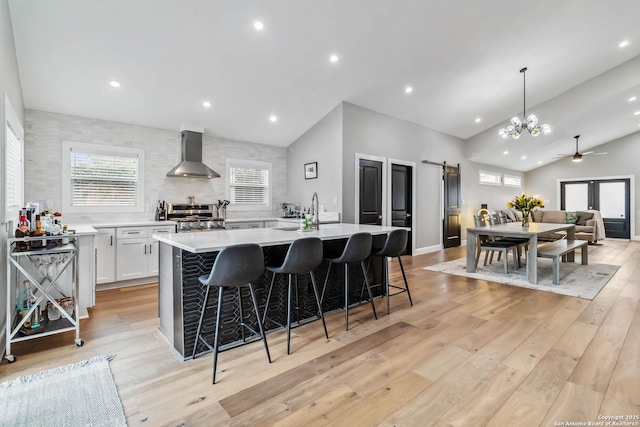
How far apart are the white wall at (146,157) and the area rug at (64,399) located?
3.12 metres

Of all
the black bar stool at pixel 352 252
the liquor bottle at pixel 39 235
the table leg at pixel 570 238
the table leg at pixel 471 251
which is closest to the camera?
the liquor bottle at pixel 39 235

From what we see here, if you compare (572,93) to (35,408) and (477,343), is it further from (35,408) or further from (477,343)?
(35,408)

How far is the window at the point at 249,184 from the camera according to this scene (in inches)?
239

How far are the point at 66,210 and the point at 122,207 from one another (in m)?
0.68

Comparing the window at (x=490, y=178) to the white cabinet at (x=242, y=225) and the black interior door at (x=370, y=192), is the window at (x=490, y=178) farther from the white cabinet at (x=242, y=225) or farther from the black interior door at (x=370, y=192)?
the white cabinet at (x=242, y=225)

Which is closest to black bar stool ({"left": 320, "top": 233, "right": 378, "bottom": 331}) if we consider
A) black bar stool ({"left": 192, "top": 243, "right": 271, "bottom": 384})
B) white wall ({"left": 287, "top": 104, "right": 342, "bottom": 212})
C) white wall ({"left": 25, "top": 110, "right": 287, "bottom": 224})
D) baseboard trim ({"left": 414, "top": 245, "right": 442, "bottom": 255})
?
black bar stool ({"left": 192, "top": 243, "right": 271, "bottom": 384})

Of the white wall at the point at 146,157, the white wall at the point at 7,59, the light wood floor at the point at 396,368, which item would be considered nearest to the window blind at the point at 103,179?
the white wall at the point at 146,157

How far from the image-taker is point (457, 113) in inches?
269

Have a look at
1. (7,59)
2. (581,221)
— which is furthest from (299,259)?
(581,221)

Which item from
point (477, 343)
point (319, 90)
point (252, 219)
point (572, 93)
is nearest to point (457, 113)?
point (572, 93)

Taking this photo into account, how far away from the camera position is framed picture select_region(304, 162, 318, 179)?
595 cm

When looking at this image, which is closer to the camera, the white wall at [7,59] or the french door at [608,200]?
the white wall at [7,59]

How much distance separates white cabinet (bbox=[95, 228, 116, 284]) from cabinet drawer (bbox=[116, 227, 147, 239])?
0.23 feet

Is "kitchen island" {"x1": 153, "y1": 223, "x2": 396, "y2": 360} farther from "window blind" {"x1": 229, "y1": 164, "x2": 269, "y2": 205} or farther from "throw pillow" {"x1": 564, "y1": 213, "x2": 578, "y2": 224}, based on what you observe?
"throw pillow" {"x1": 564, "y1": 213, "x2": 578, "y2": 224}
